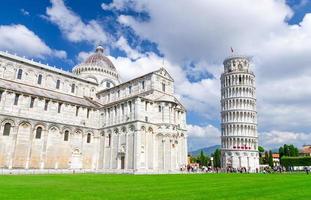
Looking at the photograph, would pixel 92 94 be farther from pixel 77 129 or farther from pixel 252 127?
pixel 252 127

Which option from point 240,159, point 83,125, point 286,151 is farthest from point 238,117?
point 83,125

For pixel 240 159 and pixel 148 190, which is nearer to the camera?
pixel 148 190

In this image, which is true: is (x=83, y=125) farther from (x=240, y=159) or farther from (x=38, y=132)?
(x=240, y=159)

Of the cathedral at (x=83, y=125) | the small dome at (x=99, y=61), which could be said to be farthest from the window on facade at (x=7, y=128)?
the small dome at (x=99, y=61)

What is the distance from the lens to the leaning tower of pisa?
81.6 m

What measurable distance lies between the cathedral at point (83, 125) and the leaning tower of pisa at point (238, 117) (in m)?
33.8

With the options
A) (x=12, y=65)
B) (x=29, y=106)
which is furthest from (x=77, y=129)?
(x=12, y=65)

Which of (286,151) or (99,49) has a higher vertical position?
(99,49)

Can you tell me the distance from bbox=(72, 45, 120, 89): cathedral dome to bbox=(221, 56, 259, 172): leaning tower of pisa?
38.2 meters

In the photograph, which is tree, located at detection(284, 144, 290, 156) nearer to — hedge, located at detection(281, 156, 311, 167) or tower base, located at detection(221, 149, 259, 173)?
hedge, located at detection(281, 156, 311, 167)

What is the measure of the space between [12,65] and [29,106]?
10877mm

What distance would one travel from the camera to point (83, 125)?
5156 cm

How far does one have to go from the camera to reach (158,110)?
49469mm

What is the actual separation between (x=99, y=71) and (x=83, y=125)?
64.6 ft
